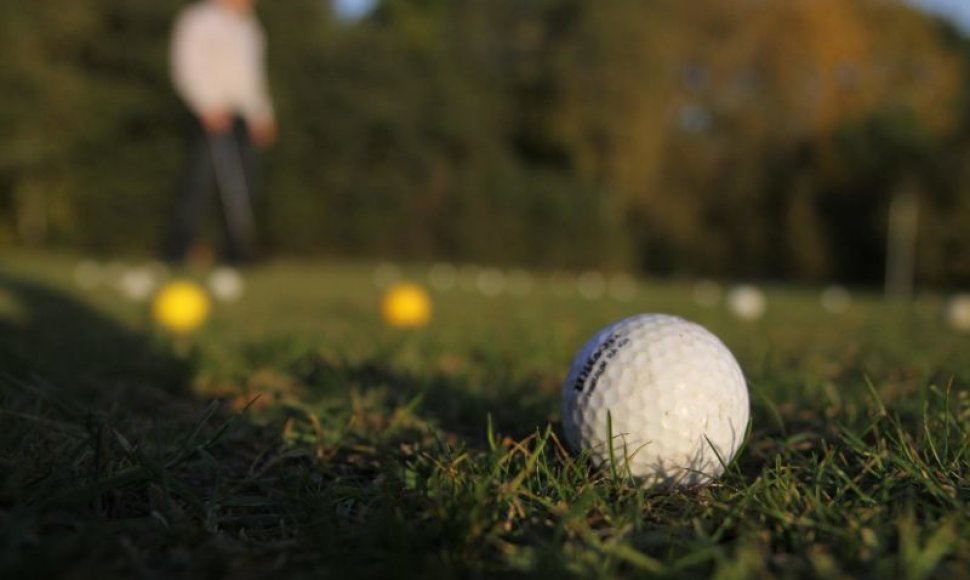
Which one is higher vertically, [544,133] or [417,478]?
[544,133]

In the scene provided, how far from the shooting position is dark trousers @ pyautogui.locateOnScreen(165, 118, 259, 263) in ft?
26.2

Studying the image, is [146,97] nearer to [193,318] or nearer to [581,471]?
[193,318]

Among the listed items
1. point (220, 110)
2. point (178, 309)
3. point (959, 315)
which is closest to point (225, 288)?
point (178, 309)

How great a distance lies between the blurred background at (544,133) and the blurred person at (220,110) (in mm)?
6600

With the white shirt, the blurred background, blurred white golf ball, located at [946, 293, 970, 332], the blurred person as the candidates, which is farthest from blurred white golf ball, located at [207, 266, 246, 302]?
the blurred background

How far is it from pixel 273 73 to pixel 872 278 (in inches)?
634

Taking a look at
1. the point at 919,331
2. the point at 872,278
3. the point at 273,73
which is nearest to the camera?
the point at 919,331

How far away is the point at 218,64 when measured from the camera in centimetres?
770

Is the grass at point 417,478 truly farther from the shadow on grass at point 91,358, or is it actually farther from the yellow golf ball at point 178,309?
the yellow golf ball at point 178,309

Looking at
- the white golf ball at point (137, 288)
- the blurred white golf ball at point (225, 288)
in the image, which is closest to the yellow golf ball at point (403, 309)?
the blurred white golf ball at point (225, 288)

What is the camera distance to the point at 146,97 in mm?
14805

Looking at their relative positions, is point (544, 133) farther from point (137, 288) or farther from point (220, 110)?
point (137, 288)

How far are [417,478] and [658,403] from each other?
0.52 m

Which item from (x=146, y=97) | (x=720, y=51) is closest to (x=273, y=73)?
(x=146, y=97)
